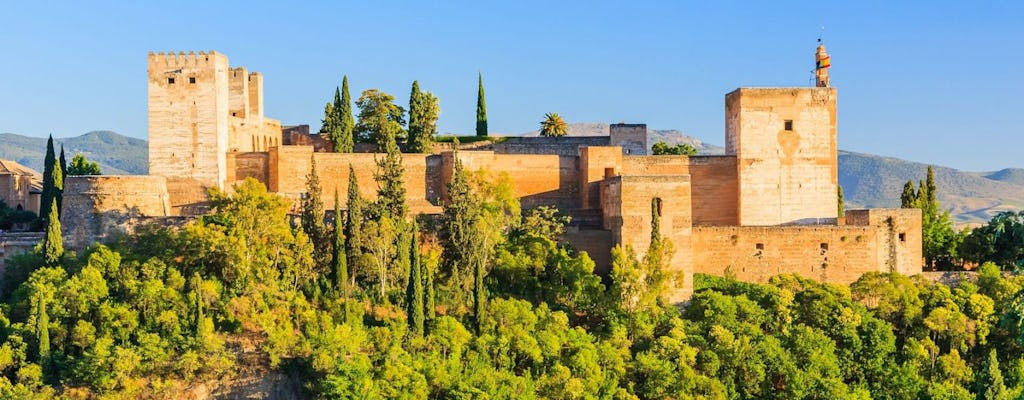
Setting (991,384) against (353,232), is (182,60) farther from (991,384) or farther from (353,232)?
(991,384)

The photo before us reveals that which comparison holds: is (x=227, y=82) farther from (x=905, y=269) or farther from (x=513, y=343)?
(x=905, y=269)

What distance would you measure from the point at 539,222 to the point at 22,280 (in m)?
12.9

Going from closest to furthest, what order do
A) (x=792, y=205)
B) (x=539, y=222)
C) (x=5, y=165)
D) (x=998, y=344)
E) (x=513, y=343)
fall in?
1. (x=513, y=343)
2. (x=998, y=344)
3. (x=539, y=222)
4. (x=792, y=205)
5. (x=5, y=165)

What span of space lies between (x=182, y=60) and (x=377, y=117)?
7222 millimetres

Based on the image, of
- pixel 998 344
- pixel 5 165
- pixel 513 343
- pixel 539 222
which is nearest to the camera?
pixel 513 343

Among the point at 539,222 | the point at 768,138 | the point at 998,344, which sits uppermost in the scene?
the point at 768,138

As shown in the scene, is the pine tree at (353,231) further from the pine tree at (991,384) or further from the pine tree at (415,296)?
the pine tree at (991,384)

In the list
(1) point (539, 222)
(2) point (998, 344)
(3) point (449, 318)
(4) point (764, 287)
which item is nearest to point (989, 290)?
(2) point (998, 344)

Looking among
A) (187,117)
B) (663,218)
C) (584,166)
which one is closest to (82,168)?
(187,117)

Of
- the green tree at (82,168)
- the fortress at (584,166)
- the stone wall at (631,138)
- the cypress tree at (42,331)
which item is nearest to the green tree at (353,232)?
the fortress at (584,166)

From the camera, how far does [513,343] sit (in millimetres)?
28891

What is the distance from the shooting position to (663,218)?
31.3 metres

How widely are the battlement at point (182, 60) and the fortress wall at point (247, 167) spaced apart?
8.44 ft

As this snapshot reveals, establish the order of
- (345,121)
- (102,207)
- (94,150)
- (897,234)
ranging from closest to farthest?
(102,207), (897,234), (345,121), (94,150)
